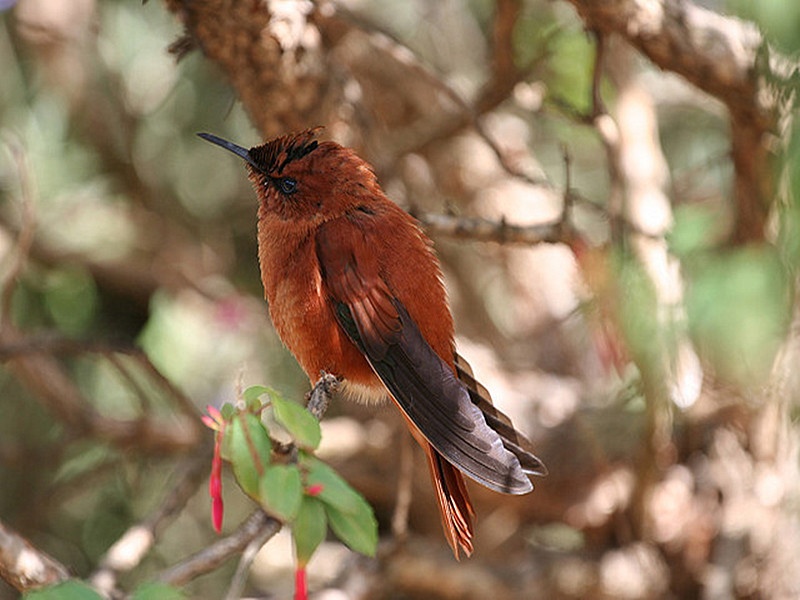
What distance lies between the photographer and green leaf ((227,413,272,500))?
133 centimetres

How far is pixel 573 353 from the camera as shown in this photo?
389 cm

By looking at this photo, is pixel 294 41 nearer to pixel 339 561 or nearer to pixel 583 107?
pixel 583 107

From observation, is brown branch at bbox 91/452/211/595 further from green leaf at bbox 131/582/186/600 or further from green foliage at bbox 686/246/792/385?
green foliage at bbox 686/246/792/385

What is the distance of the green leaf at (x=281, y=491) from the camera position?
1.30 metres

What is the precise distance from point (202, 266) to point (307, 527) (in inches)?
102

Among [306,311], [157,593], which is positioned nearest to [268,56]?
[306,311]

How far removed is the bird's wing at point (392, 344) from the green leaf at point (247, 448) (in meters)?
0.58

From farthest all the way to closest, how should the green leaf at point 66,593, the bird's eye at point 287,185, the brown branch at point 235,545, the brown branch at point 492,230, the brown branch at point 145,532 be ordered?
the brown branch at point 492,230 < the brown branch at point 145,532 < the bird's eye at point 287,185 < the brown branch at point 235,545 < the green leaf at point 66,593

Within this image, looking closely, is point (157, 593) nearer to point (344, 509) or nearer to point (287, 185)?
point (344, 509)

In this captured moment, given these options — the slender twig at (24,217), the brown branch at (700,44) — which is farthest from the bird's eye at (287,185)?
the brown branch at (700,44)

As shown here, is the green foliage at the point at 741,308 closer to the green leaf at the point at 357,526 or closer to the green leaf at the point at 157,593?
the green leaf at the point at 357,526

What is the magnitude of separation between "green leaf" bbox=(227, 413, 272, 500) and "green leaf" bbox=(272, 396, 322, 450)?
0.11 ft

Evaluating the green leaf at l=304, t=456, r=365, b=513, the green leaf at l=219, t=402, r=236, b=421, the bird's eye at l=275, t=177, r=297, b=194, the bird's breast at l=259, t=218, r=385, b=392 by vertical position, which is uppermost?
the green leaf at l=219, t=402, r=236, b=421

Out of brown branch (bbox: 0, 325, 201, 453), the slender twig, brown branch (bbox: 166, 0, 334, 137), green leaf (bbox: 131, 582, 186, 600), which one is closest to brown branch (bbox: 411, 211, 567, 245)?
brown branch (bbox: 166, 0, 334, 137)
